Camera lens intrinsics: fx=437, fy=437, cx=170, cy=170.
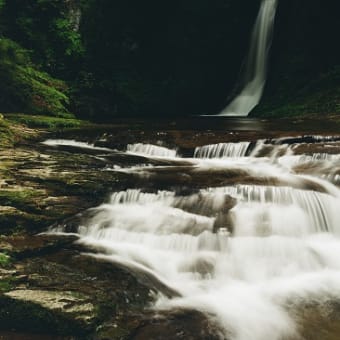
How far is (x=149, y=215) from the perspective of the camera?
6.86 m

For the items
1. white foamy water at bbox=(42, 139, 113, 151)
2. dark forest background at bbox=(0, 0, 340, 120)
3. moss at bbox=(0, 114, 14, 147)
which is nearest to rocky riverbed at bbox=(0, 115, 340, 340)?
moss at bbox=(0, 114, 14, 147)

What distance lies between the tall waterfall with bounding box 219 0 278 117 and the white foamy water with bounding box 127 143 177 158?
36.2 ft

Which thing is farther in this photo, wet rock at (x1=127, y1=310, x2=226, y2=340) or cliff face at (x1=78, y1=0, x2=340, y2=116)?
cliff face at (x1=78, y1=0, x2=340, y2=116)

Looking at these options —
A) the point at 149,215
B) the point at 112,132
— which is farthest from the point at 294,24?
the point at 149,215

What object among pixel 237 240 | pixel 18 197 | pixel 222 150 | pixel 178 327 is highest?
pixel 178 327

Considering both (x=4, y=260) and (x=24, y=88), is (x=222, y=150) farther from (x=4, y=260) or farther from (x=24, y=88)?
(x=24, y=88)

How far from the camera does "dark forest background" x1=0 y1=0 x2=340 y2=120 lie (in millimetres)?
17422

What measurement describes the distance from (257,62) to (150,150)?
548 inches

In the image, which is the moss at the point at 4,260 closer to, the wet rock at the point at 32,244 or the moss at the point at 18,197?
the wet rock at the point at 32,244

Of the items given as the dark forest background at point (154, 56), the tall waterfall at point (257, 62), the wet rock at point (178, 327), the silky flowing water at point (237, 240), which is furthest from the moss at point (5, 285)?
the tall waterfall at point (257, 62)

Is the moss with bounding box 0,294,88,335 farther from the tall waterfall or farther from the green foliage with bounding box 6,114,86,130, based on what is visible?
the tall waterfall

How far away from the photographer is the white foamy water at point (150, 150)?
419 inches

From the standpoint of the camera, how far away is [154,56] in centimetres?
2272

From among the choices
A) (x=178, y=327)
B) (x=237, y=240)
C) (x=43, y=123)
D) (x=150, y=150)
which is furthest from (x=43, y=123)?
(x=178, y=327)
